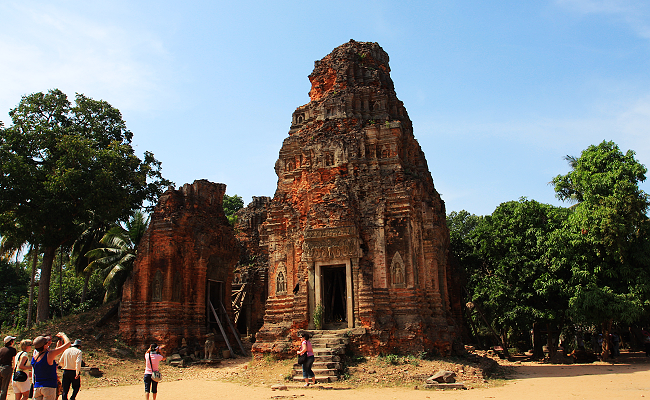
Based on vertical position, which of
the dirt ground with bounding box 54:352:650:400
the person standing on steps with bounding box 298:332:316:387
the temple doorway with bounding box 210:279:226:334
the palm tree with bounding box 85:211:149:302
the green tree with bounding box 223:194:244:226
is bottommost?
the dirt ground with bounding box 54:352:650:400

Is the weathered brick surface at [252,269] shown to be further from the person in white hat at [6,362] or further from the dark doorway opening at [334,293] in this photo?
the person in white hat at [6,362]

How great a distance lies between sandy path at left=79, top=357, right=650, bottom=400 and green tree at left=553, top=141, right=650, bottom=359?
2.82 m

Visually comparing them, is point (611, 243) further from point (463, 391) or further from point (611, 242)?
point (463, 391)

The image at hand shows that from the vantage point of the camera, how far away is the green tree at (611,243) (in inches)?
698

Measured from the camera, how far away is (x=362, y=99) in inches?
726

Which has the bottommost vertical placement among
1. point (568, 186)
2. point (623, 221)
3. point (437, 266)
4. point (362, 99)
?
point (437, 266)

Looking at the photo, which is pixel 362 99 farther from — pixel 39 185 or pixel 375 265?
pixel 39 185

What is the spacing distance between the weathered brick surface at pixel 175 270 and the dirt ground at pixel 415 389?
11.7 feet

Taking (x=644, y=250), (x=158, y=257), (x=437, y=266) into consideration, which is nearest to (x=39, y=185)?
(x=158, y=257)

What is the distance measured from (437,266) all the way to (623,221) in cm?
Answer: 721

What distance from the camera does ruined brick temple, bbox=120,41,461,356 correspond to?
50.9ft

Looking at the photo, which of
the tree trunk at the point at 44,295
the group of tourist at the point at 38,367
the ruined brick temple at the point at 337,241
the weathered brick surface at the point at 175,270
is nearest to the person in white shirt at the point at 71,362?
the group of tourist at the point at 38,367

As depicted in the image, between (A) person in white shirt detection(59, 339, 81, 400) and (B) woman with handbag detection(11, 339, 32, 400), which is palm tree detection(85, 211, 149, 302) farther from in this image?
(B) woman with handbag detection(11, 339, 32, 400)

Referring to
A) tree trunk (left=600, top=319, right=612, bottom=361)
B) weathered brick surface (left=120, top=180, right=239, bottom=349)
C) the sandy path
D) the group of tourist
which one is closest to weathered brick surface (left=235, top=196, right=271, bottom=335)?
weathered brick surface (left=120, top=180, right=239, bottom=349)
